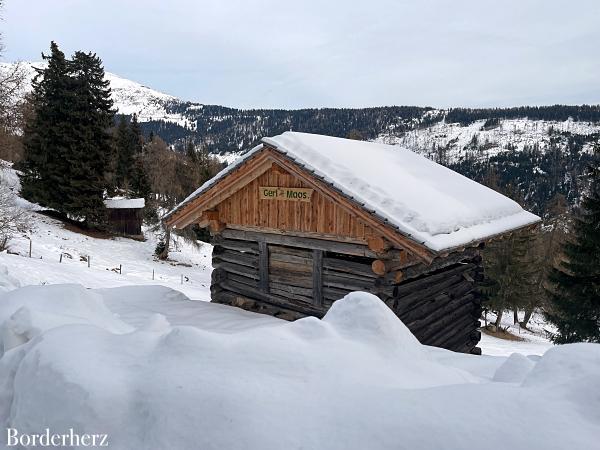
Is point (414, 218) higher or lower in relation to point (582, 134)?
lower

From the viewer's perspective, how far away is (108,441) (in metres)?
2.92

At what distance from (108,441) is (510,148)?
20013 cm

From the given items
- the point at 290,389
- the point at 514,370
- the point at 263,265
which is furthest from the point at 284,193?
the point at 290,389

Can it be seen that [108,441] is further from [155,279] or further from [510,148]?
[510,148]

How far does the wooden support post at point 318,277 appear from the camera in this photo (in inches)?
327

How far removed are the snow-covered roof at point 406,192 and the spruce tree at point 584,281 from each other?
7995 mm

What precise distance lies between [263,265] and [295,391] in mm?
6284

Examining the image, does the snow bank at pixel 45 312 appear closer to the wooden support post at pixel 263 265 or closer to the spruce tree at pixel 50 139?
the wooden support post at pixel 263 265

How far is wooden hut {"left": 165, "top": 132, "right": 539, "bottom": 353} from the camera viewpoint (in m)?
7.34

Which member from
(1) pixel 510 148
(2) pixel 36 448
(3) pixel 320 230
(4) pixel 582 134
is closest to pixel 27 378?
(2) pixel 36 448

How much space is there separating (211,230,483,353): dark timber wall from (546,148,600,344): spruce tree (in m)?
9.18

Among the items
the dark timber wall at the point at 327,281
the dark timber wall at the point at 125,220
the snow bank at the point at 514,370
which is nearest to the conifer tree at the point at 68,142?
the dark timber wall at the point at 125,220

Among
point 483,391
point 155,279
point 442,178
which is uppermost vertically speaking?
point 442,178

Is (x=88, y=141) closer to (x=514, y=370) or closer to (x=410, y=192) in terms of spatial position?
(x=410, y=192)
